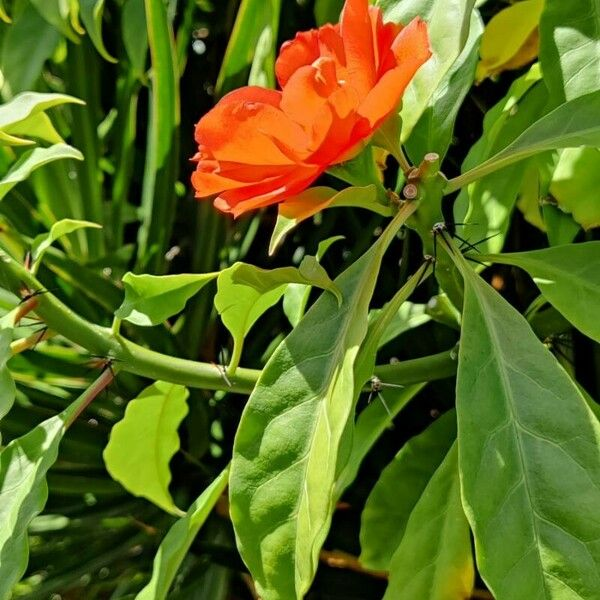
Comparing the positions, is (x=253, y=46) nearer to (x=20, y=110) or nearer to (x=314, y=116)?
(x=20, y=110)

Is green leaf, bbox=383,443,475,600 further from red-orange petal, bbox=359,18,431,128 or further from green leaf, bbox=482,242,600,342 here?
red-orange petal, bbox=359,18,431,128

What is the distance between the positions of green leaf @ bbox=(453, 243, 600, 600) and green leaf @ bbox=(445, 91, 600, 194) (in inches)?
4.6

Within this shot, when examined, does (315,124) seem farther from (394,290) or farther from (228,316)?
(394,290)

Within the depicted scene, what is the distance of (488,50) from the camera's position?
804mm

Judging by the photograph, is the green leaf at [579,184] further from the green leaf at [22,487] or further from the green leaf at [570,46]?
the green leaf at [22,487]

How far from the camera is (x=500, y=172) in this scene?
0.69m

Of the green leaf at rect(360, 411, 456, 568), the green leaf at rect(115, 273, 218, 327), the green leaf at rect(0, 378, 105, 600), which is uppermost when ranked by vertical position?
the green leaf at rect(115, 273, 218, 327)

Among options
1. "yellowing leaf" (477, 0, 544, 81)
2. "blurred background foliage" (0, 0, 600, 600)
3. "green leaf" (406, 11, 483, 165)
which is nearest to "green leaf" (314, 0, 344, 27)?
"blurred background foliage" (0, 0, 600, 600)

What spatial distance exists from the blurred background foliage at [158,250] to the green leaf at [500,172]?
5.0 inches

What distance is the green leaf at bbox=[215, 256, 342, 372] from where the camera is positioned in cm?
56

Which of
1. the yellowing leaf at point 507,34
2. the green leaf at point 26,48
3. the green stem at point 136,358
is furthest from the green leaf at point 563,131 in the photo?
the green leaf at point 26,48

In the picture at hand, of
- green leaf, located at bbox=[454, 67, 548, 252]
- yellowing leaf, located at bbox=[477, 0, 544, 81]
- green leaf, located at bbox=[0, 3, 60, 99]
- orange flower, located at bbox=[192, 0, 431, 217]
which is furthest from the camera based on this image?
green leaf, located at bbox=[0, 3, 60, 99]

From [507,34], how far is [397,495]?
404 millimetres

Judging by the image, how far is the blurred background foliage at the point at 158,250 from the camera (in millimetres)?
897
